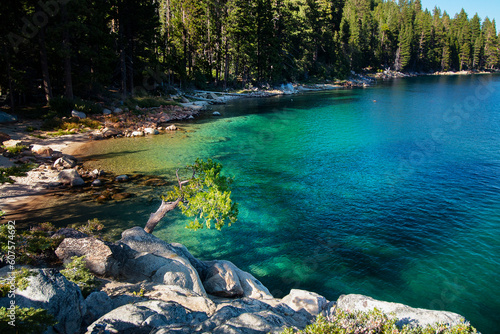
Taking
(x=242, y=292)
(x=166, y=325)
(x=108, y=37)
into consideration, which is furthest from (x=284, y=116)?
(x=166, y=325)

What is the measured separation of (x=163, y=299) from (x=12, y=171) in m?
19.0

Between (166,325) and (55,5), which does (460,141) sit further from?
(55,5)

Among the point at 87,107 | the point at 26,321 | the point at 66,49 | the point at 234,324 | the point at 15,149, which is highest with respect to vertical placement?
the point at 66,49

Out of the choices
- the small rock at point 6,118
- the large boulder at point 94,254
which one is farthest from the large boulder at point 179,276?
the small rock at point 6,118

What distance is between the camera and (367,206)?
66.2 ft

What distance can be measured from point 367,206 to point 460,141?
75.7 feet

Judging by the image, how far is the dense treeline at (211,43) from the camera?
34.3m

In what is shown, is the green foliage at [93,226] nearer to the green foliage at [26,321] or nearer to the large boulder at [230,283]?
the large boulder at [230,283]

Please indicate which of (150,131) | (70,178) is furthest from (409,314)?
(150,131)

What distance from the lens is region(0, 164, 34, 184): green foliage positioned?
784 inches

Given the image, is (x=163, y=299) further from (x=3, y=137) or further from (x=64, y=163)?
(x=3, y=137)

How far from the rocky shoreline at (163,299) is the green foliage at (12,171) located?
1153 centimetres

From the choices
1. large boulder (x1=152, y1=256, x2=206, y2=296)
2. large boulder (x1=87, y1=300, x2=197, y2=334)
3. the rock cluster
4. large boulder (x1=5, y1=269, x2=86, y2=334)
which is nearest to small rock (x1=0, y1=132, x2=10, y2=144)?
the rock cluster

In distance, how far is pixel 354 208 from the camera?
65.4 ft
